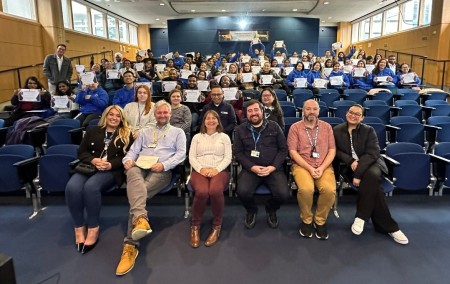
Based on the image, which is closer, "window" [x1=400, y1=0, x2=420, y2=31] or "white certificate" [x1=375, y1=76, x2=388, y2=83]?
"white certificate" [x1=375, y1=76, x2=388, y2=83]

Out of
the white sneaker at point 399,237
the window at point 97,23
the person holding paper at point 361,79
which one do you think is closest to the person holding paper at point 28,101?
the white sneaker at point 399,237

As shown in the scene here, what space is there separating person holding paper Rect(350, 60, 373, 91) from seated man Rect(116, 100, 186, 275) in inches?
204

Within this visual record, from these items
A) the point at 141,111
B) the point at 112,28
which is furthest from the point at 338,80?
the point at 112,28

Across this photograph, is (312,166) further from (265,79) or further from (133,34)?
(133,34)

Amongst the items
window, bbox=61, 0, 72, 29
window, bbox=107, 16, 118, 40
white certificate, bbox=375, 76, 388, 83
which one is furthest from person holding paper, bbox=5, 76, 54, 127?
window, bbox=107, 16, 118, 40

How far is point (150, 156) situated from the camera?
2.90 meters

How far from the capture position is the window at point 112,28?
15022 mm

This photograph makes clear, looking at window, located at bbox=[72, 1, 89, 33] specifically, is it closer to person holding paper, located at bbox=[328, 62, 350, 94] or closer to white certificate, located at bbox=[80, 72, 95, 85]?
white certificate, located at bbox=[80, 72, 95, 85]

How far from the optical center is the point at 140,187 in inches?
102

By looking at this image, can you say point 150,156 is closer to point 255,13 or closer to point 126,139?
point 126,139

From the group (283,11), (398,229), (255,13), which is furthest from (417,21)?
(398,229)

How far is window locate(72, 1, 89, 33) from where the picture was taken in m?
11.8

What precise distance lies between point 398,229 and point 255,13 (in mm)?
14933

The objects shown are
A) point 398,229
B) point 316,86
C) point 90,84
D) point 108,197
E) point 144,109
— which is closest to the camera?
point 398,229
